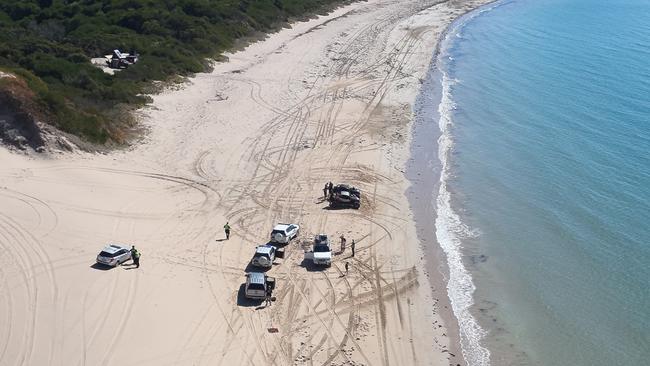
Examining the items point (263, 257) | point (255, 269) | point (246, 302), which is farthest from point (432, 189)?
point (246, 302)

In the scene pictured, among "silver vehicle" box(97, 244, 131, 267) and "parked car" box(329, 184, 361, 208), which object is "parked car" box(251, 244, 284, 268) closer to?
"silver vehicle" box(97, 244, 131, 267)

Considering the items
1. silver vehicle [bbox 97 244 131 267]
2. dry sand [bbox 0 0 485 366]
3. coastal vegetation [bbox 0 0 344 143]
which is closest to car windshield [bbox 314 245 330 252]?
dry sand [bbox 0 0 485 366]

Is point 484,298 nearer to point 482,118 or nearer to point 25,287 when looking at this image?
point 25,287

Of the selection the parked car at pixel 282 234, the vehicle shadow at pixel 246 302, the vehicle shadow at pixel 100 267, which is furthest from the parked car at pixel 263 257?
the vehicle shadow at pixel 100 267

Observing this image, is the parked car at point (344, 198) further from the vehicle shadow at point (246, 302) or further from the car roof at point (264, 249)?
the vehicle shadow at point (246, 302)

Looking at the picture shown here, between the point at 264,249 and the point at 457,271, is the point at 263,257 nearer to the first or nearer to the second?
the point at 264,249
